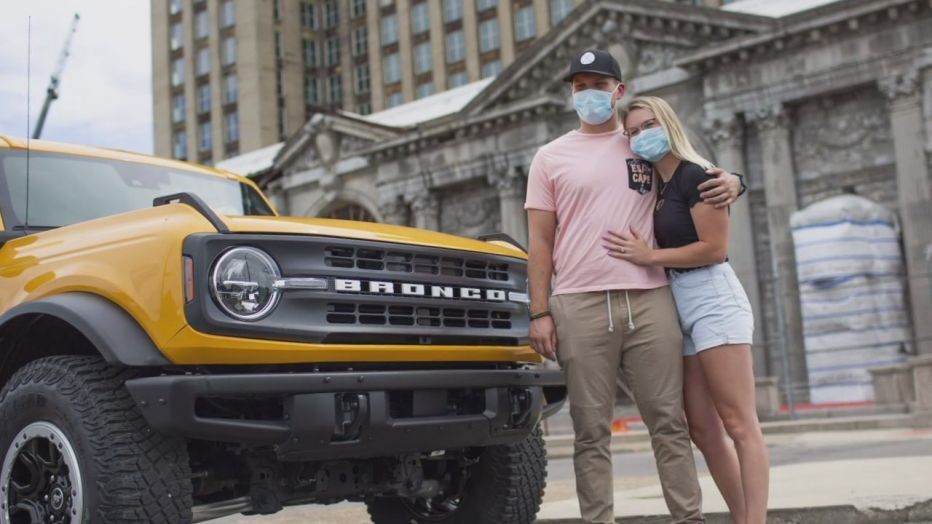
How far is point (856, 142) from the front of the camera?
2664cm

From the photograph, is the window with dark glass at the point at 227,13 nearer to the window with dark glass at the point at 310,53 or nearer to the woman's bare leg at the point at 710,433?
the window with dark glass at the point at 310,53

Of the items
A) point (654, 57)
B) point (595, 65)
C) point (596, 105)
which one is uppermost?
point (654, 57)

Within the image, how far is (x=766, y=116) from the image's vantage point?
27.6 m

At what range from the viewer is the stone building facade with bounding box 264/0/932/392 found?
82.3ft

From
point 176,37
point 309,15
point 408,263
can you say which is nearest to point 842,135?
point 408,263

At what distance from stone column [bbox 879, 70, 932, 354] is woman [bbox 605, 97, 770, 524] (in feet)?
71.7

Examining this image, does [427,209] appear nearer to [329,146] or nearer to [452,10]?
[329,146]

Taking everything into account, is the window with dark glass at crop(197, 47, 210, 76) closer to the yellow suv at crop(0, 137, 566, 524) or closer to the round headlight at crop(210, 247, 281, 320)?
the yellow suv at crop(0, 137, 566, 524)

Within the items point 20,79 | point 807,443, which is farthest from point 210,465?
point 807,443

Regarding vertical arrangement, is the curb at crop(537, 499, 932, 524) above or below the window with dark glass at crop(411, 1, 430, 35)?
below

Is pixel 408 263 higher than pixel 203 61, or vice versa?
pixel 203 61

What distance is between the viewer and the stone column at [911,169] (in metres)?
24.4

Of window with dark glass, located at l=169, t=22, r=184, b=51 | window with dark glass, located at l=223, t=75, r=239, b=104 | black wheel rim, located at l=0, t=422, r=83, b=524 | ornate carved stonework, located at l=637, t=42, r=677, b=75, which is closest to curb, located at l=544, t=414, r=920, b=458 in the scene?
black wheel rim, located at l=0, t=422, r=83, b=524

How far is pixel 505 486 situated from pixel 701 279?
1.52 metres
